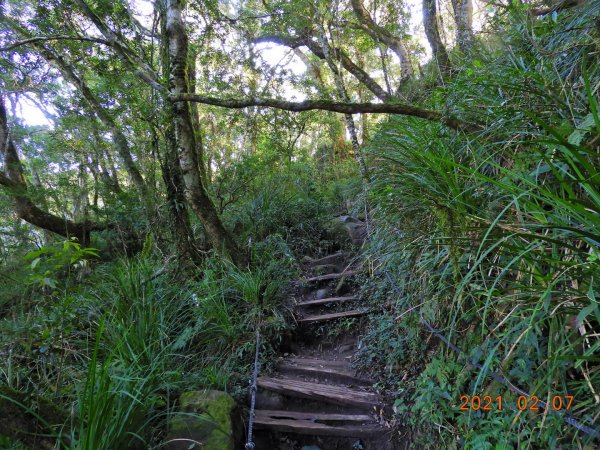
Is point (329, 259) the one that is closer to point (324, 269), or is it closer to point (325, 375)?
point (324, 269)

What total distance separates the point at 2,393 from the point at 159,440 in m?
0.96

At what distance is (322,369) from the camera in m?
2.96

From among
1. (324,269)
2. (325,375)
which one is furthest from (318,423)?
(324,269)

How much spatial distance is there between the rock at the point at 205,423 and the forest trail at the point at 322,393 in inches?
14.0

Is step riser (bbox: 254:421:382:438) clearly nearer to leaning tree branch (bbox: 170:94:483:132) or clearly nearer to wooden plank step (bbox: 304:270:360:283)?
wooden plank step (bbox: 304:270:360:283)

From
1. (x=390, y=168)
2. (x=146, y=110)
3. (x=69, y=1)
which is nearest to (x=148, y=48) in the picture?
(x=69, y=1)

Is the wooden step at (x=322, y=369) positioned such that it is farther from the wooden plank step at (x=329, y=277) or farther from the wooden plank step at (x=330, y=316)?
the wooden plank step at (x=329, y=277)

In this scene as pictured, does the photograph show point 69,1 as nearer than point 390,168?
No

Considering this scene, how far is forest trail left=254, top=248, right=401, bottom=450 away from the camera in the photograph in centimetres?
229

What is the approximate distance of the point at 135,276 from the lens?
3238 mm

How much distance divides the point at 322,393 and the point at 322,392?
20 mm

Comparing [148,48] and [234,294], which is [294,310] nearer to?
[234,294]
